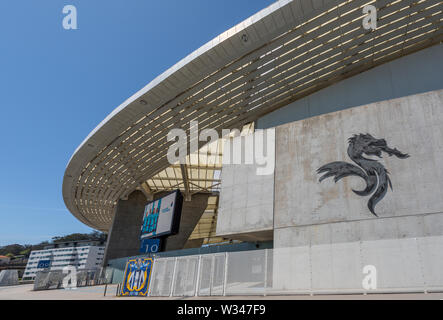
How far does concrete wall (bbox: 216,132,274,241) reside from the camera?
1797 cm

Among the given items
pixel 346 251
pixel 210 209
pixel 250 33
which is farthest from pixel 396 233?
pixel 210 209

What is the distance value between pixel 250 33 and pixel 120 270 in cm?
3217

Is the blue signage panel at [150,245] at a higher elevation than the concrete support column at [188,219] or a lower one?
lower

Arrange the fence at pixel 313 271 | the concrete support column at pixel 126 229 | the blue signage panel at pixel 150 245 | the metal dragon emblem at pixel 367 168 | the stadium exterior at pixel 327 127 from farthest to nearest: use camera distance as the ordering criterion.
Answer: the concrete support column at pixel 126 229
the blue signage panel at pixel 150 245
the metal dragon emblem at pixel 367 168
the stadium exterior at pixel 327 127
the fence at pixel 313 271

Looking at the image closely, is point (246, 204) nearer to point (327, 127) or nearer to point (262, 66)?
point (327, 127)

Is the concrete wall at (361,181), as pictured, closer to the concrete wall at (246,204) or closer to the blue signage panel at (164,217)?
the concrete wall at (246,204)

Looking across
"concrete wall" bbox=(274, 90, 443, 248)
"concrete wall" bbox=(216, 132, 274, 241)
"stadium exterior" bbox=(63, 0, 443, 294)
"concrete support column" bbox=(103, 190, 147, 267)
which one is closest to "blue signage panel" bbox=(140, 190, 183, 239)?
"stadium exterior" bbox=(63, 0, 443, 294)

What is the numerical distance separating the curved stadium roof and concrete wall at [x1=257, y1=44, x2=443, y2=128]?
0.62 m

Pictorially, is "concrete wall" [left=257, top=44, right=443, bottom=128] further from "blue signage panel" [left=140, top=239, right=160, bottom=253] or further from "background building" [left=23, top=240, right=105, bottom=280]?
"background building" [left=23, top=240, right=105, bottom=280]

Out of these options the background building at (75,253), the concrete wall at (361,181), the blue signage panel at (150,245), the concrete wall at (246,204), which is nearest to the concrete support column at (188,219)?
the blue signage panel at (150,245)

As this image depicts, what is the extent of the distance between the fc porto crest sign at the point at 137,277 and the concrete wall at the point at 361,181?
707 centimetres

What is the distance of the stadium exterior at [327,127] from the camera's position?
1330 centimetres

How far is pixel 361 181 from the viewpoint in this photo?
15188 mm
